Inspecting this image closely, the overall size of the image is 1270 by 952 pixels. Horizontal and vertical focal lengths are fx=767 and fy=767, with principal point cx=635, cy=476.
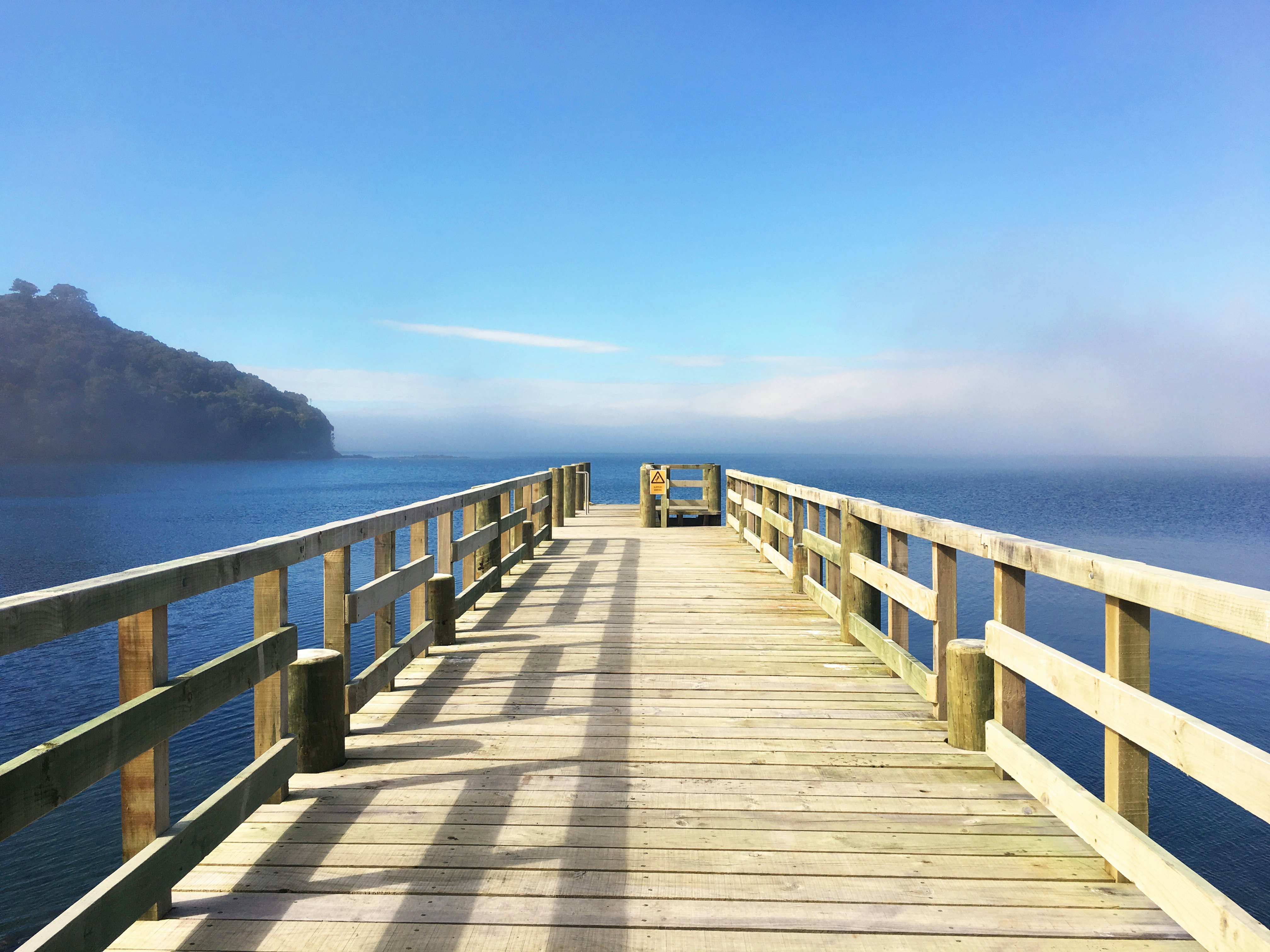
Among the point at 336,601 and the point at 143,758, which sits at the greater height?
the point at 336,601

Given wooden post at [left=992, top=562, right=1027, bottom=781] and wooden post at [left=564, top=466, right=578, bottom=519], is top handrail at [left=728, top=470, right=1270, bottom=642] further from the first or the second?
wooden post at [left=564, top=466, right=578, bottom=519]

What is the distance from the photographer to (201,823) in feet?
8.23

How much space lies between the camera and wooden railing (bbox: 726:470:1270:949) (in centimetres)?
195

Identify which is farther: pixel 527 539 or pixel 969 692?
pixel 527 539

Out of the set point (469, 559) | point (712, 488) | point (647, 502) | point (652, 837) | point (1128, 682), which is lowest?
point (652, 837)

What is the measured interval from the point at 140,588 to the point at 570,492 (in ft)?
52.9

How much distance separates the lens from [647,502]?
15.8 m

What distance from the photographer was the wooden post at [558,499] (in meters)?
14.6

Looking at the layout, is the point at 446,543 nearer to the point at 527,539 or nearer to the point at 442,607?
the point at 442,607

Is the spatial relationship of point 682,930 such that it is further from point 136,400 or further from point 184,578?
point 136,400

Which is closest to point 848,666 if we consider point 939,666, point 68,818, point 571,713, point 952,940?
point 939,666

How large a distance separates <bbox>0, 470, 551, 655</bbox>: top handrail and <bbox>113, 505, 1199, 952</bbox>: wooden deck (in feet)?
3.30

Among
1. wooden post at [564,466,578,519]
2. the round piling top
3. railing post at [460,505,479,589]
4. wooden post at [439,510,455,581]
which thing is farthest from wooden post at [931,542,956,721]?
wooden post at [564,466,578,519]

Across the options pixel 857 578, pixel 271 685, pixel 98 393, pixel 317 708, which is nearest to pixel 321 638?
pixel 857 578
